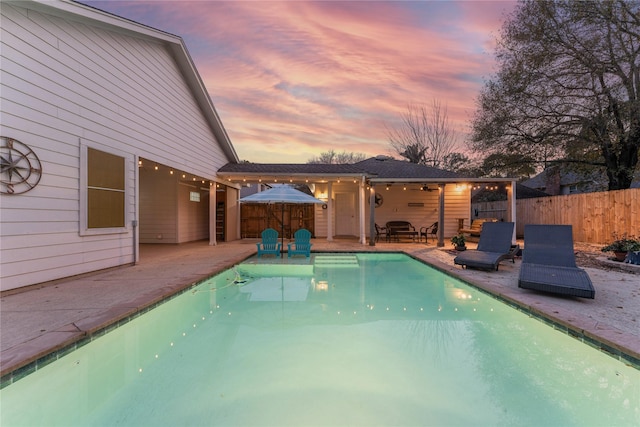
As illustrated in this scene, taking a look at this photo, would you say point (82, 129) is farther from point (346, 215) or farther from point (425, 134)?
point (425, 134)

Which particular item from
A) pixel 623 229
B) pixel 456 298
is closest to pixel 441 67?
pixel 623 229

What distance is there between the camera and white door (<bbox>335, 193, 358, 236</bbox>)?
46.8ft

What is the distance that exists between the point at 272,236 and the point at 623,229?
37.4 ft

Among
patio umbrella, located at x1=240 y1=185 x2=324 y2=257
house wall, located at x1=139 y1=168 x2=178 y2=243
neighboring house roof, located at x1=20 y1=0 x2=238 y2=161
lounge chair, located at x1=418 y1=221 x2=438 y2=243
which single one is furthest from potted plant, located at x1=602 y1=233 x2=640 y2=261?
house wall, located at x1=139 y1=168 x2=178 y2=243

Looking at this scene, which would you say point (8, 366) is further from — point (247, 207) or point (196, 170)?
point (247, 207)

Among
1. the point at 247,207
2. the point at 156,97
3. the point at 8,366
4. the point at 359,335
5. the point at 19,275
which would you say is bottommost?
the point at 359,335

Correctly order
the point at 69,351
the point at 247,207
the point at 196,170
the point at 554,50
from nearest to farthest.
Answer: the point at 69,351 < the point at 196,170 < the point at 554,50 < the point at 247,207

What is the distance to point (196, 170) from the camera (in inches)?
385

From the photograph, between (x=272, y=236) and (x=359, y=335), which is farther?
(x=272, y=236)

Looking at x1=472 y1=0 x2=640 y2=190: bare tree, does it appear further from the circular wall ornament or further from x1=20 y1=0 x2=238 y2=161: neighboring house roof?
the circular wall ornament

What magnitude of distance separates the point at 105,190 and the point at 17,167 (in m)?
1.61

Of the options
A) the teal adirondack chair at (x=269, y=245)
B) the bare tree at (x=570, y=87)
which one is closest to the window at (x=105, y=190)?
the teal adirondack chair at (x=269, y=245)

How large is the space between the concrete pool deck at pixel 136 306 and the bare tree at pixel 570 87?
8.45 metres

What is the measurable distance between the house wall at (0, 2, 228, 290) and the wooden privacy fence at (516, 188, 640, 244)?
14398 mm
